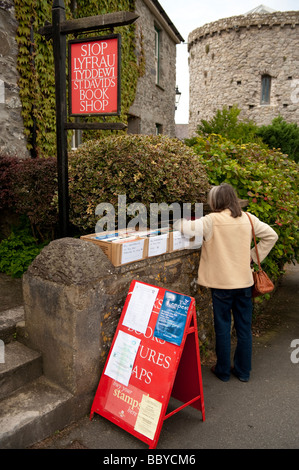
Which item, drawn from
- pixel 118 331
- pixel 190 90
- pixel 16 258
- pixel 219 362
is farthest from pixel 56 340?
pixel 190 90

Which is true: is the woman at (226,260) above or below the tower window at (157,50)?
below

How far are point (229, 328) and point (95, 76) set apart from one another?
2.58 metres

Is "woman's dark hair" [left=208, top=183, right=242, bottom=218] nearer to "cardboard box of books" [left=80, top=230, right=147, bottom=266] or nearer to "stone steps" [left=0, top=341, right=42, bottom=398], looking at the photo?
"cardboard box of books" [left=80, top=230, right=147, bottom=266]

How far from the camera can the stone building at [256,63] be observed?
24.9m

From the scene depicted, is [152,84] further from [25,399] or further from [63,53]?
[25,399]

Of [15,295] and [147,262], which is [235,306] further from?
[15,295]

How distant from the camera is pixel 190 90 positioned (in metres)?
29.2

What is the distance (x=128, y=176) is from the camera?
12.6ft

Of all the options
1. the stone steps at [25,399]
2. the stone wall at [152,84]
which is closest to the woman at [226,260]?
the stone steps at [25,399]

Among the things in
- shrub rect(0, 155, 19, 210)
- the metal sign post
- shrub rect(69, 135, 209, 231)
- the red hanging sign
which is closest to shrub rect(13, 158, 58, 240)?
shrub rect(0, 155, 19, 210)

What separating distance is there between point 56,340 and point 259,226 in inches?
82.6

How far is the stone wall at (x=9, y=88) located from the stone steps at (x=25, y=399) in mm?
4510

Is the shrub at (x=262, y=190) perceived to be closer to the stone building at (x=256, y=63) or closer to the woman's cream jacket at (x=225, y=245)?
the woman's cream jacket at (x=225, y=245)

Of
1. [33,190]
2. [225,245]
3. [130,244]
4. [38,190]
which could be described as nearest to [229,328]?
[225,245]
